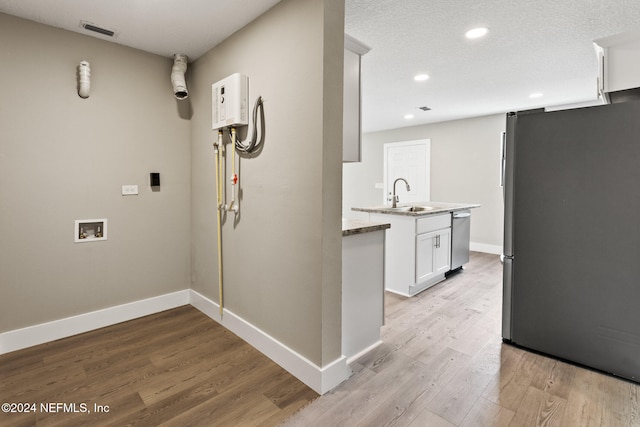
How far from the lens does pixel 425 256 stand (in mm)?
3619

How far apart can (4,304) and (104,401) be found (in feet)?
4.01

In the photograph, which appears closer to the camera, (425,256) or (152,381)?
(152,381)

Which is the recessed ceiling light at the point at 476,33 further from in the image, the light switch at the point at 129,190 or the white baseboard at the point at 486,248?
the white baseboard at the point at 486,248

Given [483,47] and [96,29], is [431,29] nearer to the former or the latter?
[483,47]

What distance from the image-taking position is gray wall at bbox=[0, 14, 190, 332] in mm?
2314

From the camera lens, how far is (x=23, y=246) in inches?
93.0

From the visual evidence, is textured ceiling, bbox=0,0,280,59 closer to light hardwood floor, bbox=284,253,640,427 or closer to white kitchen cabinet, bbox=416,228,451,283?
light hardwood floor, bbox=284,253,640,427

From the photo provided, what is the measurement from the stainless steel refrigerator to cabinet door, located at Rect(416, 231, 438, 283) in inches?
43.5

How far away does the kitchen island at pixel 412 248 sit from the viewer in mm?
3453

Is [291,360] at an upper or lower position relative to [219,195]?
lower

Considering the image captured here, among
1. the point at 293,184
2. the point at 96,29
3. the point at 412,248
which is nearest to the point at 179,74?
the point at 96,29

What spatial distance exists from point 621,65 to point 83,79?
369 cm

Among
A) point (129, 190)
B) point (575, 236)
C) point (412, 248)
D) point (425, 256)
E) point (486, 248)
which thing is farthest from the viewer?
point (486, 248)

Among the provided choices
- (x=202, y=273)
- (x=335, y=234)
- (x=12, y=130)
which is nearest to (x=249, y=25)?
(x=335, y=234)
